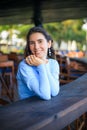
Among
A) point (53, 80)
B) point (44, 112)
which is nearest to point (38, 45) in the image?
point (53, 80)

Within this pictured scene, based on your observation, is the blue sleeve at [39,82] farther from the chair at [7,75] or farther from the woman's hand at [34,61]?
the chair at [7,75]

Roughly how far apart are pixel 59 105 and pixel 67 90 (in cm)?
49

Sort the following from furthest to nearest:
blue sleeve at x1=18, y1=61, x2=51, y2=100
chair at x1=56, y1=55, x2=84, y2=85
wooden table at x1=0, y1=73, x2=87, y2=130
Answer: chair at x1=56, y1=55, x2=84, y2=85
blue sleeve at x1=18, y1=61, x2=51, y2=100
wooden table at x1=0, y1=73, x2=87, y2=130

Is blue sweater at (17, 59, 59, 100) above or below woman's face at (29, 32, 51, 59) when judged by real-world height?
below

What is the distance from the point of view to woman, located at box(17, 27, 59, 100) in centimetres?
187

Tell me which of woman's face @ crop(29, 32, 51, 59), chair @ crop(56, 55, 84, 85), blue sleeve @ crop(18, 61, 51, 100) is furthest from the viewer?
chair @ crop(56, 55, 84, 85)

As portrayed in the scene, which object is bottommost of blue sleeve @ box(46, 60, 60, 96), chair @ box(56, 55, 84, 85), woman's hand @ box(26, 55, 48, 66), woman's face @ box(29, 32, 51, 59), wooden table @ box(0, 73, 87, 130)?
chair @ box(56, 55, 84, 85)

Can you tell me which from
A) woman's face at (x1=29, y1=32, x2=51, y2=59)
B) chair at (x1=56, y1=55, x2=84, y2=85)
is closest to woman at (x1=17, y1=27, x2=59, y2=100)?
woman's face at (x1=29, y1=32, x2=51, y2=59)

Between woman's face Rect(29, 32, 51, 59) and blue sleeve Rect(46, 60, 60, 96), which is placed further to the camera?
woman's face Rect(29, 32, 51, 59)

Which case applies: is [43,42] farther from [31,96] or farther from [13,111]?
[13,111]

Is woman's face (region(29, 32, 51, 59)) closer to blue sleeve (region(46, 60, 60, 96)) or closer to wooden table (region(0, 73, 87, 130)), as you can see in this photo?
blue sleeve (region(46, 60, 60, 96))

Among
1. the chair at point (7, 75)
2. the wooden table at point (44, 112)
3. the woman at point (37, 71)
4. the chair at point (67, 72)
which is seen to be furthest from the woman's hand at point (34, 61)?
the chair at point (67, 72)

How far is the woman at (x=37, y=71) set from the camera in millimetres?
1866

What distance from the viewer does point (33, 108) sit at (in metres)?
1.64
